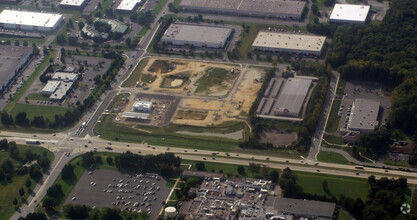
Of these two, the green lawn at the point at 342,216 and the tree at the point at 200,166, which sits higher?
the tree at the point at 200,166

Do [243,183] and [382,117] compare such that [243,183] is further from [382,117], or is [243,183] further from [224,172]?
[382,117]

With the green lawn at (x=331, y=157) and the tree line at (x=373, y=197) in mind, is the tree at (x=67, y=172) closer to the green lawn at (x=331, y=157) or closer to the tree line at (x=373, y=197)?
the tree line at (x=373, y=197)

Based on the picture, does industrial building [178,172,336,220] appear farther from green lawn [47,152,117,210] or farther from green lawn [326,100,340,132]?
green lawn [326,100,340,132]

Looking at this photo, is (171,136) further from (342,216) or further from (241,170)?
(342,216)

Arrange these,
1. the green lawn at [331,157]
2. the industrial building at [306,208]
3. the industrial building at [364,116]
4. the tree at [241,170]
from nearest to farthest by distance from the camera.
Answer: the industrial building at [306,208] → the tree at [241,170] → the green lawn at [331,157] → the industrial building at [364,116]

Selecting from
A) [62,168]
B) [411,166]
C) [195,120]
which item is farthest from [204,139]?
[411,166]

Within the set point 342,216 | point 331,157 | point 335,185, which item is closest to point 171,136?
point 331,157

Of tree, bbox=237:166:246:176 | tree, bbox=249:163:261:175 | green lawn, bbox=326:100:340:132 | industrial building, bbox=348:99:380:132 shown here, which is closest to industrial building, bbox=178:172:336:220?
tree, bbox=237:166:246:176

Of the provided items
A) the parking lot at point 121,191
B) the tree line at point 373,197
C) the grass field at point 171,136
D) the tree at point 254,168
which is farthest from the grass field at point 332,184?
the parking lot at point 121,191
